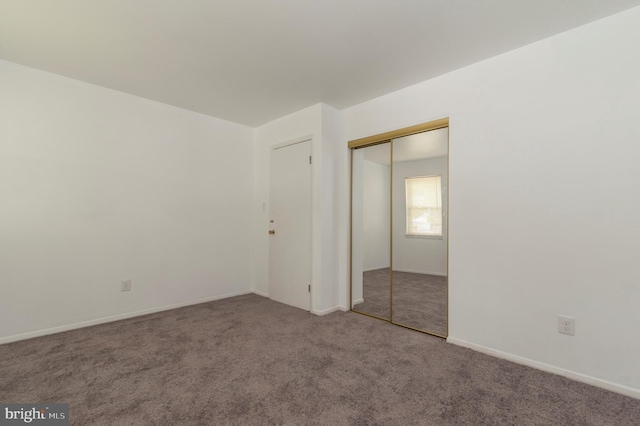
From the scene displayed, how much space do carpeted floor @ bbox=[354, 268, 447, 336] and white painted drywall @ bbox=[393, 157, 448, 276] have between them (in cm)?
10

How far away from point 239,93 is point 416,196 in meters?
2.31

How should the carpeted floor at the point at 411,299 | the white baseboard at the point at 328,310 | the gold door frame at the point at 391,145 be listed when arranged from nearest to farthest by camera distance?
the gold door frame at the point at 391,145 < the carpeted floor at the point at 411,299 < the white baseboard at the point at 328,310

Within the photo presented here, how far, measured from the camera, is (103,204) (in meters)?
3.16

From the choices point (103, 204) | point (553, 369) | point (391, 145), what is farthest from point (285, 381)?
point (103, 204)

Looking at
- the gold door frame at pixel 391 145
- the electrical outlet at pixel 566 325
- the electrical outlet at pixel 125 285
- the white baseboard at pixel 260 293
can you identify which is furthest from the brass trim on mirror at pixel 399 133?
the electrical outlet at pixel 125 285

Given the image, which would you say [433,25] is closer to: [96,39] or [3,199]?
[96,39]

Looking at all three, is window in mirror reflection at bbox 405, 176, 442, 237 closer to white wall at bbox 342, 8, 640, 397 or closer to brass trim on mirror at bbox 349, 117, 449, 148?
white wall at bbox 342, 8, 640, 397

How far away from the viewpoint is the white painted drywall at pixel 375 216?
343 cm

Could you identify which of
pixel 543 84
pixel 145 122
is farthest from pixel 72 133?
pixel 543 84

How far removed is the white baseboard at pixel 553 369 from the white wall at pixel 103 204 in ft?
10.3

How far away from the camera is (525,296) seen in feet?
7.49

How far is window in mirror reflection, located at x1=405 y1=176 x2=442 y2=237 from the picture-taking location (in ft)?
9.98

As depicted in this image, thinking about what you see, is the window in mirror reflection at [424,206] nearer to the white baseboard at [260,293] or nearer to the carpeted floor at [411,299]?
the carpeted floor at [411,299]

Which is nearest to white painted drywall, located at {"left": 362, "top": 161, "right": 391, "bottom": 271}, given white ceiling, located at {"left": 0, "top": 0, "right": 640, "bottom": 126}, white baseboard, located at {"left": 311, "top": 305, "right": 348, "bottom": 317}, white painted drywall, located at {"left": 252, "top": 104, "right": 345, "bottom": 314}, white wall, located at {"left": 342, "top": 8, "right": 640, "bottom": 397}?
white painted drywall, located at {"left": 252, "top": 104, "right": 345, "bottom": 314}
